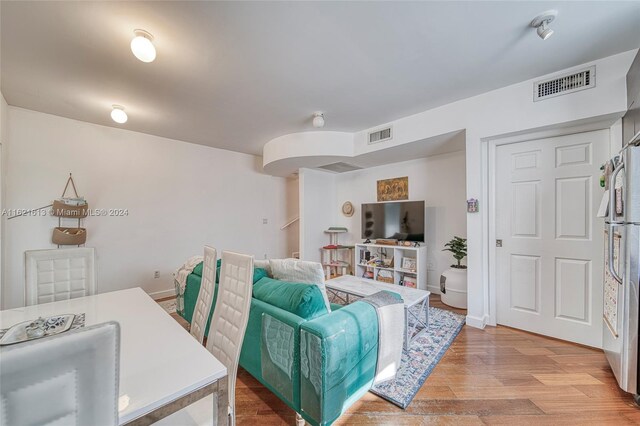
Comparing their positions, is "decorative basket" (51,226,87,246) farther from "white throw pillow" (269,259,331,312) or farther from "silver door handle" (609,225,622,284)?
"silver door handle" (609,225,622,284)

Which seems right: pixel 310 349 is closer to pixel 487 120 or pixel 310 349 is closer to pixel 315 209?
pixel 487 120

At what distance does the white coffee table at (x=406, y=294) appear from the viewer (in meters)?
2.31

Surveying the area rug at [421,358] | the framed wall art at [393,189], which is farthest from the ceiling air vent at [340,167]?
the area rug at [421,358]

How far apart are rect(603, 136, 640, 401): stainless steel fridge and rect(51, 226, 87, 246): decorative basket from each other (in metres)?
5.16

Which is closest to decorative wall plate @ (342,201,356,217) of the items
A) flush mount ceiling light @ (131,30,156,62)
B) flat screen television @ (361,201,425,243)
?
flat screen television @ (361,201,425,243)

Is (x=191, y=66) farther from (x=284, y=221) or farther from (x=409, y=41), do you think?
(x=284, y=221)

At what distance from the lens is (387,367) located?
1.69m

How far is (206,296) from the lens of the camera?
1661 millimetres

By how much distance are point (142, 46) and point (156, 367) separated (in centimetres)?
196

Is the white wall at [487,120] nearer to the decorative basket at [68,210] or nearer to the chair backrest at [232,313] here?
the chair backrest at [232,313]

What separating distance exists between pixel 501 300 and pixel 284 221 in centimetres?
402

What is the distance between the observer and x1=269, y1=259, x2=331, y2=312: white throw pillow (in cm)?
176

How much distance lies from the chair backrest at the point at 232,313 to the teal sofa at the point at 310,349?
0.25 meters

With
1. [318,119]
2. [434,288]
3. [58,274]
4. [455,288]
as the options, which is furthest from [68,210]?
[434,288]
